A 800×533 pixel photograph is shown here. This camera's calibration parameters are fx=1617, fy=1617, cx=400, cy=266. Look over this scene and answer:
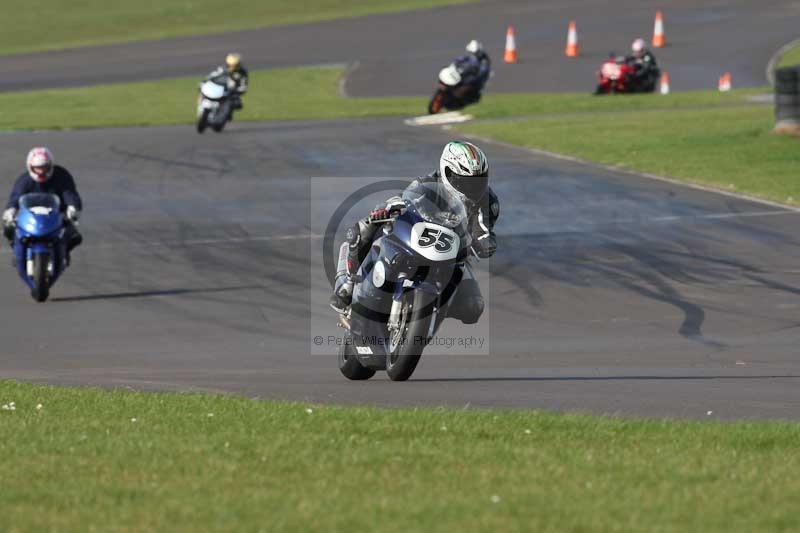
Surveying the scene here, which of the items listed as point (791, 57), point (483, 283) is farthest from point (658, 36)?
point (483, 283)

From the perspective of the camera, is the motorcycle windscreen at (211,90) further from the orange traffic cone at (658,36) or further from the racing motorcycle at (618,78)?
the orange traffic cone at (658,36)

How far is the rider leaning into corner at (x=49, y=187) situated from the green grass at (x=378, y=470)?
309 inches

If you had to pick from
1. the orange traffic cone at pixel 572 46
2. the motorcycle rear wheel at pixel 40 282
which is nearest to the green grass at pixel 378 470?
the motorcycle rear wheel at pixel 40 282

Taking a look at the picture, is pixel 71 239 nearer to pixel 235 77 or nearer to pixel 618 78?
pixel 235 77

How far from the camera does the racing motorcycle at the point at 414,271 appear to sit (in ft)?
36.0

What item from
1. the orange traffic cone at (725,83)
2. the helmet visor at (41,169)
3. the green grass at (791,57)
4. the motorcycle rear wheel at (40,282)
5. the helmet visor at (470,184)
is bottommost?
the green grass at (791,57)

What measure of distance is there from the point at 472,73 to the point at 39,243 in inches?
771

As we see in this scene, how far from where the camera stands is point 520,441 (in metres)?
8.80

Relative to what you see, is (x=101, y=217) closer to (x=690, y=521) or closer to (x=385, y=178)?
(x=385, y=178)

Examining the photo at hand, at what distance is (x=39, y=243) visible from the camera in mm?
17516

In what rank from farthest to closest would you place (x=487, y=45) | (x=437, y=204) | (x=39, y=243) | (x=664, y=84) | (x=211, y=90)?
(x=487, y=45) → (x=664, y=84) → (x=211, y=90) → (x=39, y=243) → (x=437, y=204)

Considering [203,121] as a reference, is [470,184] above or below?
above

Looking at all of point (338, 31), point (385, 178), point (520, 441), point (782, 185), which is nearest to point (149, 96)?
point (338, 31)

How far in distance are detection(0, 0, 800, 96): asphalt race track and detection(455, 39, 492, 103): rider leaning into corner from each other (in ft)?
12.4
